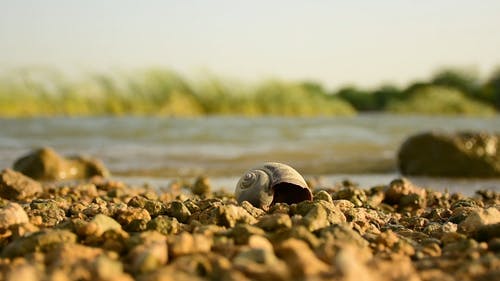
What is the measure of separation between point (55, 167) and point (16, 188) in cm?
235

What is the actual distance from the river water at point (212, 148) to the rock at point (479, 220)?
418 cm

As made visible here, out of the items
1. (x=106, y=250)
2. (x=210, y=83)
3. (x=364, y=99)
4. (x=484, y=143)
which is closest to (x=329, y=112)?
(x=210, y=83)

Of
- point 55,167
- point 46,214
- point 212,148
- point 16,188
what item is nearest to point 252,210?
point 46,214

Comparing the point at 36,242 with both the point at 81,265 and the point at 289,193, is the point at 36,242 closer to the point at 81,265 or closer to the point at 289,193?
the point at 81,265

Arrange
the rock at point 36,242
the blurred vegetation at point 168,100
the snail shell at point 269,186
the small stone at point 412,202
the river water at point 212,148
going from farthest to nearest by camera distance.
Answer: the blurred vegetation at point 168,100
the river water at point 212,148
the small stone at point 412,202
the snail shell at point 269,186
the rock at point 36,242

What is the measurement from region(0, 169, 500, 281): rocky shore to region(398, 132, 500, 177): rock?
5482mm

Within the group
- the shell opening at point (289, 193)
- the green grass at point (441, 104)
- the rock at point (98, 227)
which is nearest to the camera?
the rock at point (98, 227)

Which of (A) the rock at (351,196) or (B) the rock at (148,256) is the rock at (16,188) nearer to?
(A) the rock at (351,196)

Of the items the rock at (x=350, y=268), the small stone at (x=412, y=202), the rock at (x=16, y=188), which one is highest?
the rock at (x=350, y=268)

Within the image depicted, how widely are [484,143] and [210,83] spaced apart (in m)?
18.5

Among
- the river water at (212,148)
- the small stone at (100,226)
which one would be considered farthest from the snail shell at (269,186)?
the river water at (212,148)

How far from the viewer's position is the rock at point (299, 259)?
1926 mm

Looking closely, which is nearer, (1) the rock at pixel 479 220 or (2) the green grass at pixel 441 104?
(1) the rock at pixel 479 220

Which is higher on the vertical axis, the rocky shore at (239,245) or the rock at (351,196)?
the rocky shore at (239,245)
